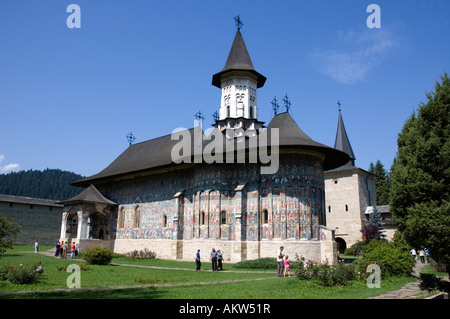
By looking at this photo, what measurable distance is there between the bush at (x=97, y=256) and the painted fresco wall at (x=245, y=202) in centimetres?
627

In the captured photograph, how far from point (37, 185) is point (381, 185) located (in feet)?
347

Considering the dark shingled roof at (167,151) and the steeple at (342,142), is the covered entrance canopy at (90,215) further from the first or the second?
the steeple at (342,142)

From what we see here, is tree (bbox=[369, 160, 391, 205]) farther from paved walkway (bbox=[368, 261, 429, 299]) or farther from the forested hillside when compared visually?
the forested hillside

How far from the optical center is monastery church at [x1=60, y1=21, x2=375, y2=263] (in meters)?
21.0

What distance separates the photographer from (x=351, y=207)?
41219 mm

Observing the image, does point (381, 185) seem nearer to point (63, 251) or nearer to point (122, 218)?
point (122, 218)

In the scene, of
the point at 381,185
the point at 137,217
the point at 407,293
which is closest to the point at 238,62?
the point at 137,217

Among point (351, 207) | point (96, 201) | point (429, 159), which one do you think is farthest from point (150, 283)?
point (351, 207)

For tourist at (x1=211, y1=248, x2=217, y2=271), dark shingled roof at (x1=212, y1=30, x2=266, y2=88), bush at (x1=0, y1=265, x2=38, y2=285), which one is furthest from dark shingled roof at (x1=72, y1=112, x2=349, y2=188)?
bush at (x1=0, y1=265, x2=38, y2=285)

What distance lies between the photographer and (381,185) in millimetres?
53531

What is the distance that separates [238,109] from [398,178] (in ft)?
62.8

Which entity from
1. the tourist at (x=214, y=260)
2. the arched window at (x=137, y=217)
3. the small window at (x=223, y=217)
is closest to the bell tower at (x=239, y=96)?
the small window at (x=223, y=217)

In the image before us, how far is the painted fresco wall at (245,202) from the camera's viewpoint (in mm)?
21000
